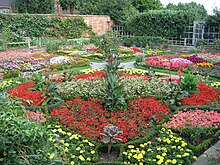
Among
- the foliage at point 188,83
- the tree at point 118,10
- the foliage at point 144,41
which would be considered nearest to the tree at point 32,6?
the tree at point 118,10

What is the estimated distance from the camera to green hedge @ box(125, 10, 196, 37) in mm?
19969

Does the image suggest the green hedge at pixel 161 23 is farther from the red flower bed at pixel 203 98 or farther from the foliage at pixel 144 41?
the red flower bed at pixel 203 98

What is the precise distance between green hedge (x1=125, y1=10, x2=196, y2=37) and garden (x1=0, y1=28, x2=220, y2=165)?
12.5 metres

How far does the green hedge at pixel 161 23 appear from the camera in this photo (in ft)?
65.5

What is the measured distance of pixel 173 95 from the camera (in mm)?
6531

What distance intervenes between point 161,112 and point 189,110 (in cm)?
70

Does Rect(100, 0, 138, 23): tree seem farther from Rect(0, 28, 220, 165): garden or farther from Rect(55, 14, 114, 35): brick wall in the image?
Rect(0, 28, 220, 165): garden

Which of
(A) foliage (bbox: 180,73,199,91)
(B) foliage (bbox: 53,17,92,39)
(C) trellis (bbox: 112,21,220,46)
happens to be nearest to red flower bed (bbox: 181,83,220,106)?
(A) foliage (bbox: 180,73,199,91)

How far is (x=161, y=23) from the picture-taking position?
21203 millimetres

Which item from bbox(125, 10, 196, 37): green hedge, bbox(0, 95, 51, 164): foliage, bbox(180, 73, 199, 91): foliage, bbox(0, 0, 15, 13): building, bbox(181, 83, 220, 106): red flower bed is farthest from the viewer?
bbox(0, 0, 15, 13): building

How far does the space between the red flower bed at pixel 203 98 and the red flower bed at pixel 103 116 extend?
67 cm

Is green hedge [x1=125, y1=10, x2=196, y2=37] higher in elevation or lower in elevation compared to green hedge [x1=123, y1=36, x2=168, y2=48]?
higher

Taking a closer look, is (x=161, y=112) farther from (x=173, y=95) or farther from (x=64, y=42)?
(x=64, y=42)

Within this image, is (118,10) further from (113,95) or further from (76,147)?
(76,147)
